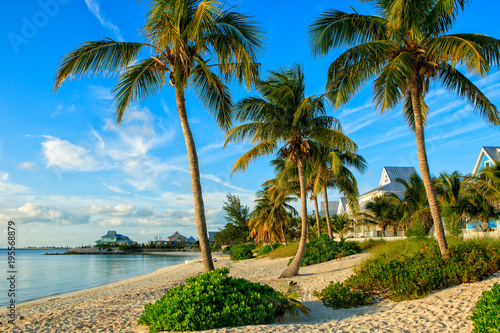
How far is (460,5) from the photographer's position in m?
9.97

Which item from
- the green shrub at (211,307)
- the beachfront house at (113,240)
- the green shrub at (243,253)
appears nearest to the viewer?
the green shrub at (211,307)

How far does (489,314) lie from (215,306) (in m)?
4.21

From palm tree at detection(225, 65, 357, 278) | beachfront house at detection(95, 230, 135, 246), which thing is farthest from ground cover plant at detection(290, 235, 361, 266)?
beachfront house at detection(95, 230, 135, 246)

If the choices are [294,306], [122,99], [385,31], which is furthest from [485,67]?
[122,99]

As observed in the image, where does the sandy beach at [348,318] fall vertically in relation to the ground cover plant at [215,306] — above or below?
below

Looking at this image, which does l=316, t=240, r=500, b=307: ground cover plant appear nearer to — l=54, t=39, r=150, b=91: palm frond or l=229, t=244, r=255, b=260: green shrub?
l=54, t=39, r=150, b=91: palm frond

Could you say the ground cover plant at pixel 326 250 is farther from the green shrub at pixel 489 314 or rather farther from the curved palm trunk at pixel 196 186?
the green shrub at pixel 489 314

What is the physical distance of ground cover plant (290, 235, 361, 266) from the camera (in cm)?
1816

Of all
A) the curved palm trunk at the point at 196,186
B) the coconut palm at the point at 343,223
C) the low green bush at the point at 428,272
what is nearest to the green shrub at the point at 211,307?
the curved palm trunk at the point at 196,186

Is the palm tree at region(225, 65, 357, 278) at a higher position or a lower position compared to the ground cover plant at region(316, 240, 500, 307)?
higher

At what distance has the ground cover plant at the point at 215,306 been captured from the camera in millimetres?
5945

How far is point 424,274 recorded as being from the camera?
852cm

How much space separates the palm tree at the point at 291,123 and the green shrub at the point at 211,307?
7.98 m

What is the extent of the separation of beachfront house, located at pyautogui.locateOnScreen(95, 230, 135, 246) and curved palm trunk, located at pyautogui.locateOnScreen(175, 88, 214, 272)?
124447mm
